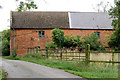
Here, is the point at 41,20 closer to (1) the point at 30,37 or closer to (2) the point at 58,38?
(1) the point at 30,37

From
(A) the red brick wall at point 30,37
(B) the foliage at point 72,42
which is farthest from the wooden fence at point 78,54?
(A) the red brick wall at point 30,37

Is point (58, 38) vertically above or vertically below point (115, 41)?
above

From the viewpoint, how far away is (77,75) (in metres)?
11.0

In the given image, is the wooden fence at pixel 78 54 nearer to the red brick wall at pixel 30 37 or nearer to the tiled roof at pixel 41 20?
the red brick wall at pixel 30 37

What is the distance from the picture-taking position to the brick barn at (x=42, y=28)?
34.4m

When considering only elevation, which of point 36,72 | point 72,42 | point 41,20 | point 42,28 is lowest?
point 36,72

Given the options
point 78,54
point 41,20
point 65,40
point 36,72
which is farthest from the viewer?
point 41,20

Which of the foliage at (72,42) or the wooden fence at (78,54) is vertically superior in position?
the foliage at (72,42)

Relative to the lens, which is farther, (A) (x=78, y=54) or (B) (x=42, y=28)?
(B) (x=42, y=28)

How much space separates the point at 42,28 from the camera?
34594 millimetres

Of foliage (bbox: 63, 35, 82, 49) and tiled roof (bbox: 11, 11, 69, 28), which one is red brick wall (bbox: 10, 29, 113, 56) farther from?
foliage (bbox: 63, 35, 82, 49)

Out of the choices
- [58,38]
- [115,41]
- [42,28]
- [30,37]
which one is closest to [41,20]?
[42,28]

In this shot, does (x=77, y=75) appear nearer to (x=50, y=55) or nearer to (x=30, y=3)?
(x=30, y=3)

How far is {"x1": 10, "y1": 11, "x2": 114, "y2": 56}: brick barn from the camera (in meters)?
34.4
